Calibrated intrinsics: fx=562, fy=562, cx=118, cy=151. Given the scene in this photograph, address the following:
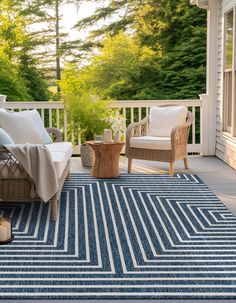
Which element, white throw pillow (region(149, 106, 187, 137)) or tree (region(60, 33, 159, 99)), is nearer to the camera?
white throw pillow (region(149, 106, 187, 137))

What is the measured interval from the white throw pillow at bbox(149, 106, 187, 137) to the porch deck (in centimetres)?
49

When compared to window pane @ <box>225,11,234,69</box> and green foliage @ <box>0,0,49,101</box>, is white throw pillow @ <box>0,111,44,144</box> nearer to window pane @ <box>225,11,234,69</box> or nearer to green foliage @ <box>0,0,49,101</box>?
window pane @ <box>225,11,234,69</box>

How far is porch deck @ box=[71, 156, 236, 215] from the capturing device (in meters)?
5.89

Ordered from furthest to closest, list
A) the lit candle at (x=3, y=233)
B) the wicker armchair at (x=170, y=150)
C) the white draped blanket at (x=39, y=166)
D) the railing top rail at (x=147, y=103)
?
the railing top rail at (x=147, y=103)
the wicker armchair at (x=170, y=150)
the white draped blanket at (x=39, y=166)
the lit candle at (x=3, y=233)

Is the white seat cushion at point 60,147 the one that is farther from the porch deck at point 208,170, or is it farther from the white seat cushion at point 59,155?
the porch deck at point 208,170

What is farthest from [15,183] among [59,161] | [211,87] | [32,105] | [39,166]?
[211,87]

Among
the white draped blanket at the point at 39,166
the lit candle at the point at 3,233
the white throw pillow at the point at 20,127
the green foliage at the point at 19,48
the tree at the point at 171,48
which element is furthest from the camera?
the green foliage at the point at 19,48

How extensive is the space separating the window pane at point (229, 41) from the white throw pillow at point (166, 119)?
38.9 inches

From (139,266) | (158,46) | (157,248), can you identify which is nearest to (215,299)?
(139,266)

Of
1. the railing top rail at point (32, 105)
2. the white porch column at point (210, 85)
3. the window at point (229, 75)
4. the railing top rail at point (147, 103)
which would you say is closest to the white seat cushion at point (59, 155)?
the railing top rail at point (32, 105)

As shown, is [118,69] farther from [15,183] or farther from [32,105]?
[15,183]

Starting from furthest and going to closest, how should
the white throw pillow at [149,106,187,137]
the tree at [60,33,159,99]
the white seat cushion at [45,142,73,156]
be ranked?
the tree at [60,33,159,99] < the white throw pillow at [149,106,187,137] < the white seat cushion at [45,142,73,156]

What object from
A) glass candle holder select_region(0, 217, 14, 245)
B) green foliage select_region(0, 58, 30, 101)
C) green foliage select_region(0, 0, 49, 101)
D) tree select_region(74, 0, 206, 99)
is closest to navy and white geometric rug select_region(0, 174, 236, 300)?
glass candle holder select_region(0, 217, 14, 245)

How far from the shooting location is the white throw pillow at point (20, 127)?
19.6ft
